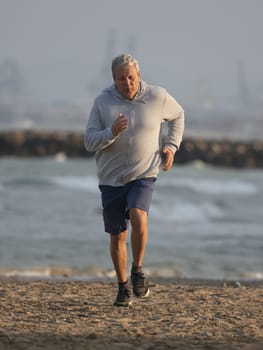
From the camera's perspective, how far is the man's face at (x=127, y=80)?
5.71 m

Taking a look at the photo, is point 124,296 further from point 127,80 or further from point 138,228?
point 127,80

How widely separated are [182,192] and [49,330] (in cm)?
1894

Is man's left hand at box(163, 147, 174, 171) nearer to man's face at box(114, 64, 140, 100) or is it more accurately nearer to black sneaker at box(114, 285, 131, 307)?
man's face at box(114, 64, 140, 100)

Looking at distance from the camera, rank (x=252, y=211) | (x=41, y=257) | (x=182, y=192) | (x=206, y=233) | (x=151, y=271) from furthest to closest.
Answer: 1. (x=182, y=192)
2. (x=252, y=211)
3. (x=206, y=233)
4. (x=41, y=257)
5. (x=151, y=271)

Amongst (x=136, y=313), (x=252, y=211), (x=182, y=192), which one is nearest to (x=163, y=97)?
(x=136, y=313)

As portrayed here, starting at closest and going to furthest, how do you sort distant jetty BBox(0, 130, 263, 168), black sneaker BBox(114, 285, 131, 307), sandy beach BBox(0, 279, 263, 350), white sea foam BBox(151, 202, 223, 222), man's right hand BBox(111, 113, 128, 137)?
sandy beach BBox(0, 279, 263, 350), man's right hand BBox(111, 113, 128, 137), black sneaker BBox(114, 285, 131, 307), white sea foam BBox(151, 202, 223, 222), distant jetty BBox(0, 130, 263, 168)

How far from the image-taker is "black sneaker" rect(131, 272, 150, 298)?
6.15 metres

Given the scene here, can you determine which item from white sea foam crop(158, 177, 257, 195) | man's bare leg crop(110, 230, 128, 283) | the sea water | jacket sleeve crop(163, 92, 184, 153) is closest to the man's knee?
man's bare leg crop(110, 230, 128, 283)

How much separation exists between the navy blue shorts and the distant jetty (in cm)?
4139

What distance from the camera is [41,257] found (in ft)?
33.5

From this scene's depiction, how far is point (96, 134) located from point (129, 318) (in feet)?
3.18

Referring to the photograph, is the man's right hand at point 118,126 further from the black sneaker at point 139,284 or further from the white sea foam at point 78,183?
the white sea foam at point 78,183

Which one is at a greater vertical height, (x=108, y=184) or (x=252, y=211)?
(x=108, y=184)

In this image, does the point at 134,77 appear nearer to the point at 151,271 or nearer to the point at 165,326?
the point at 165,326
